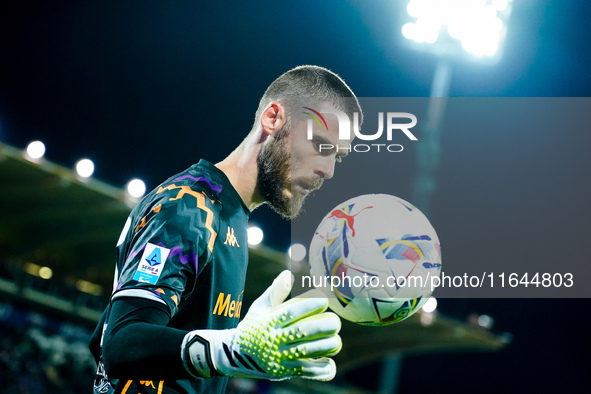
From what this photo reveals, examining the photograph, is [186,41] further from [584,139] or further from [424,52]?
[584,139]

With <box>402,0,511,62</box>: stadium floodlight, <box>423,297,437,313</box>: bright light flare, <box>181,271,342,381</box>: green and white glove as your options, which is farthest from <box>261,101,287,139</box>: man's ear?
<box>402,0,511,62</box>: stadium floodlight

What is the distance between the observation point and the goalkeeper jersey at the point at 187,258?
6.56 ft

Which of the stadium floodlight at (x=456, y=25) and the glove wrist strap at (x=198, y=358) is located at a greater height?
the stadium floodlight at (x=456, y=25)

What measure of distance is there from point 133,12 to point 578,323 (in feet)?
62.2

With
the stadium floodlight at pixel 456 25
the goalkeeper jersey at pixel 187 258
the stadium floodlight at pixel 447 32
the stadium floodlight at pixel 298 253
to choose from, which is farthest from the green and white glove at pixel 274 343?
the stadium floodlight at pixel 456 25

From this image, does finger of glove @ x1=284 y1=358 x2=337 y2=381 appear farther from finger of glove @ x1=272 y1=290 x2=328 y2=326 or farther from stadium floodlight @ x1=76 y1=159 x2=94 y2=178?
stadium floodlight @ x1=76 y1=159 x2=94 y2=178

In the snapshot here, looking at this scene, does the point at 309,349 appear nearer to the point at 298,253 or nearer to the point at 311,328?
the point at 311,328

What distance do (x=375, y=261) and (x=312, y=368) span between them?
84cm

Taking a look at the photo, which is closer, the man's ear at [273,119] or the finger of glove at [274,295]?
the finger of glove at [274,295]

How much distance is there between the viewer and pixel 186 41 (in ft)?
64.5

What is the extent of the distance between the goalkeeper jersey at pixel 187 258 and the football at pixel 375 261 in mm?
395

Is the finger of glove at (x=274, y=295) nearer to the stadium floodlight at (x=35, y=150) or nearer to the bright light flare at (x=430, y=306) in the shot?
the stadium floodlight at (x=35, y=150)

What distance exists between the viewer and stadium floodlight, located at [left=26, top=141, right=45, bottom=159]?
10.0m

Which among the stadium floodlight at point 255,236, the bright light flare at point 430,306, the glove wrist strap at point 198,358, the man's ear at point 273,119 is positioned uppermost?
the stadium floodlight at point 255,236
